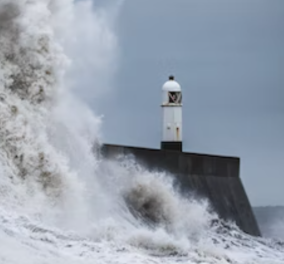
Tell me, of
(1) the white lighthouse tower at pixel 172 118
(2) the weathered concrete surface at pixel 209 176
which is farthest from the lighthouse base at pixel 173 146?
(2) the weathered concrete surface at pixel 209 176

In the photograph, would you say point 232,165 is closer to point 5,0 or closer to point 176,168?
point 176,168

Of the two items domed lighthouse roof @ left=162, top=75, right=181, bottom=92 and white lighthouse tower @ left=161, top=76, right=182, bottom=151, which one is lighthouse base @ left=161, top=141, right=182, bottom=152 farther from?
domed lighthouse roof @ left=162, top=75, right=181, bottom=92

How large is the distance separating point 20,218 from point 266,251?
6.51 meters

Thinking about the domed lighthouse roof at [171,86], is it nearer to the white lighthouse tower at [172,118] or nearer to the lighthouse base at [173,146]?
the white lighthouse tower at [172,118]

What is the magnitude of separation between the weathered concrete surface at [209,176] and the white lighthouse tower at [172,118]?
1089 mm

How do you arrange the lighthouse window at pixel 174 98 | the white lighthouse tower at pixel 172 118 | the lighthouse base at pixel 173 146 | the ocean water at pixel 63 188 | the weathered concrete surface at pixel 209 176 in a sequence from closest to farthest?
the ocean water at pixel 63 188 → the weathered concrete surface at pixel 209 176 → the lighthouse base at pixel 173 146 → the white lighthouse tower at pixel 172 118 → the lighthouse window at pixel 174 98

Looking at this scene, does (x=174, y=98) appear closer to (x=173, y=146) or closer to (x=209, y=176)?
(x=173, y=146)

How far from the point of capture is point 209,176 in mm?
20984

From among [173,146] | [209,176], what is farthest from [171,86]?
[209,176]

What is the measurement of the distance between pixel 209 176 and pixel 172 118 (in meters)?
1.93

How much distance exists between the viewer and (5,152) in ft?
48.2

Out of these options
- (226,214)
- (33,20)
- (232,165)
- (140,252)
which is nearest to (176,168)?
(226,214)

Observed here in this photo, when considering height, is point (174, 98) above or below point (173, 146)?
above

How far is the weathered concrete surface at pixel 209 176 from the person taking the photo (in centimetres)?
1864
